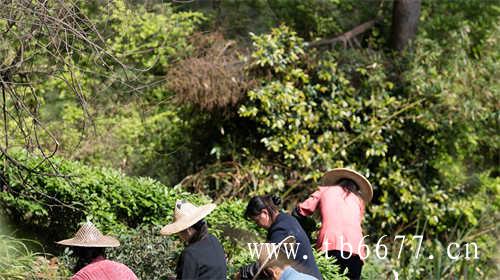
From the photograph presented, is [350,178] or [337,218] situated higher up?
[350,178]

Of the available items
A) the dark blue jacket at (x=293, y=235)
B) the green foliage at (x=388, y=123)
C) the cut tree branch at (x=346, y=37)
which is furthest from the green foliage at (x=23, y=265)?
the cut tree branch at (x=346, y=37)

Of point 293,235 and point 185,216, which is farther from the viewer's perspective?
point 293,235

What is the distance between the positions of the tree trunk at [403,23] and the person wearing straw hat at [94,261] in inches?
298

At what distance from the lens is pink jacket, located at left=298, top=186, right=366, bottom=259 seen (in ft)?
25.7

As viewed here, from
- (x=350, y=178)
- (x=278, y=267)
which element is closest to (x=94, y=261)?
(x=278, y=267)

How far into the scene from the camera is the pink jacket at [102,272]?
5547 millimetres

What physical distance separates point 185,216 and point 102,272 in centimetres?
94

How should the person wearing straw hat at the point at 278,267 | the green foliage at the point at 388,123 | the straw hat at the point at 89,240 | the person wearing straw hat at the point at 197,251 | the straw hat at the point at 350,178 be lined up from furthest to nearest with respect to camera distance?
the green foliage at the point at 388,123 → the straw hat at the point at 350,178 → the person wearing straw hat at the point at 197,251 → the straw hat at the point at 89,240 → the person wearing straw hat at the point at 278,267

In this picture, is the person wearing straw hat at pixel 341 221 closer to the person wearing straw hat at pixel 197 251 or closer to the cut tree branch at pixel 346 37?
the person wearing straw hat at pixel 197 251

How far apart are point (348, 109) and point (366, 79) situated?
0.58 m

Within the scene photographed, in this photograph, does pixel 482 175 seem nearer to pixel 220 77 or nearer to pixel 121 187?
pixel 220 77

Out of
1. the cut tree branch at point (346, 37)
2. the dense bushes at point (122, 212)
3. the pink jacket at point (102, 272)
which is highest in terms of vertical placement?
the cut tree branch at point (346, 37)

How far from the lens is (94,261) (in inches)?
226

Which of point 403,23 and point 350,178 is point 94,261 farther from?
point 403,23
